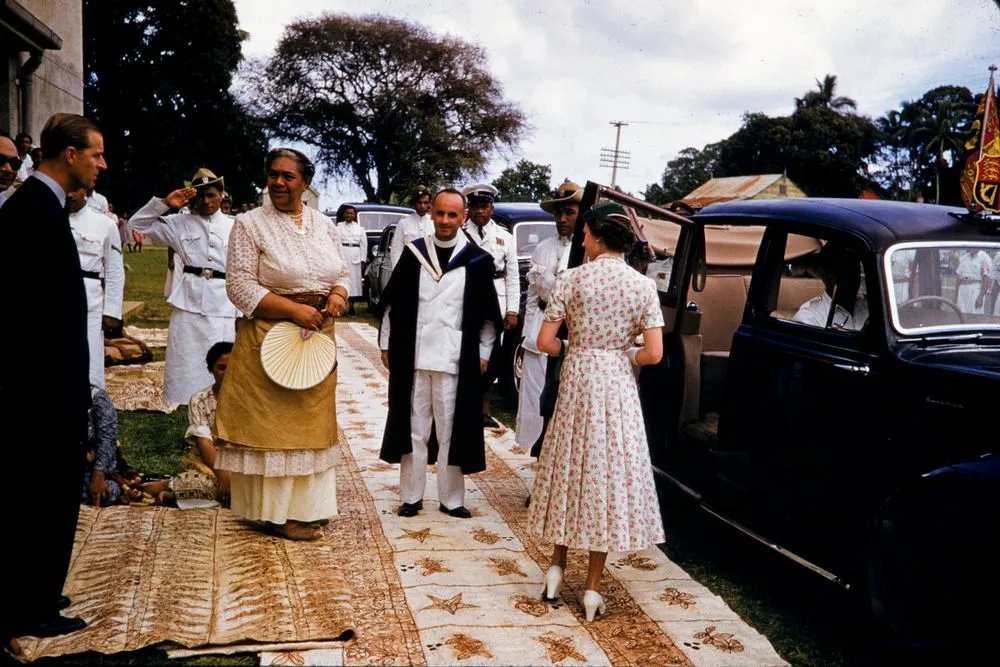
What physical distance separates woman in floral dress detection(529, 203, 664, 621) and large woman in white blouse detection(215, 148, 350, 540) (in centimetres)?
149

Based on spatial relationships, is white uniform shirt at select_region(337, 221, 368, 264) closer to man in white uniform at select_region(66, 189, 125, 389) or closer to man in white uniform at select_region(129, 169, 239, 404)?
man in white uniform at select_region(129, 169, 239, 404)

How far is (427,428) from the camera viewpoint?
6.20 m

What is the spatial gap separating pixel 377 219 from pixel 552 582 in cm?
1731

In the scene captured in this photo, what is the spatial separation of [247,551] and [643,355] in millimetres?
2421

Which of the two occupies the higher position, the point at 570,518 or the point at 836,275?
the point at 836,275

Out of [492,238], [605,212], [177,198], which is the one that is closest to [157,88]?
[492,238]

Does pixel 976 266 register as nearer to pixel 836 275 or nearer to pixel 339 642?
pixel 836 275

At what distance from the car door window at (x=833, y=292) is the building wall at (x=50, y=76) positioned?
12.0 meters

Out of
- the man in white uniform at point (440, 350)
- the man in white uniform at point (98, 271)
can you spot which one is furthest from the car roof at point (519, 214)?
the man in white uniform at point (440, 350)

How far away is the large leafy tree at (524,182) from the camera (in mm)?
53969

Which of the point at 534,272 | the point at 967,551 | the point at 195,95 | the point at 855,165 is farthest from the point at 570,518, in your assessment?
the point at 855,165

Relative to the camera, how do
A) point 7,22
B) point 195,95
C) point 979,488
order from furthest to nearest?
point 195,95 < point 7,22 < point 979,488

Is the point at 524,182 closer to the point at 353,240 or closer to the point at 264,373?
the point at 353,240

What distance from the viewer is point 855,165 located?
5428 centimetres
